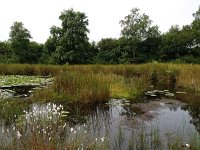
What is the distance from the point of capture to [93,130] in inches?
287

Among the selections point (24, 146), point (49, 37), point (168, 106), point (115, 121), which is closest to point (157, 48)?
point (49, 37)

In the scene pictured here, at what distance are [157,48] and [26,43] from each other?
17881mm

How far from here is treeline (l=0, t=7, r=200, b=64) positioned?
130 ft

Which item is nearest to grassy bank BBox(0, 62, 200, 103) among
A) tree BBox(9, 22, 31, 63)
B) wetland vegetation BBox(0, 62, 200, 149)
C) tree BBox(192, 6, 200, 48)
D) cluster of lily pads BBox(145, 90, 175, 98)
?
wetland vegetation BBox(0, 62, 200, 149)

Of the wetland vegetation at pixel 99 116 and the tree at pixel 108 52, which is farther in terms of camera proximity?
the tree at pixel 108 52

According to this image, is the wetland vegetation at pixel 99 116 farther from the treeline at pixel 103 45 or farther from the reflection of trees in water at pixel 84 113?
the treeline at pixel 103 45

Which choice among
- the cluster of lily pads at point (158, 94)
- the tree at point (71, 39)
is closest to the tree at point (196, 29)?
the tree at point (71, 39)

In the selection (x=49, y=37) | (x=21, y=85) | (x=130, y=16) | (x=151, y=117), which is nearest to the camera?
(x=151, y=117)

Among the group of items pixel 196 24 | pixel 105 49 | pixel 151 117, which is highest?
pixel 196 24

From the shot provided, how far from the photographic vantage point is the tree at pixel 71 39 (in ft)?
130

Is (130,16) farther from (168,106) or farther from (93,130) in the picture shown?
(93,130)

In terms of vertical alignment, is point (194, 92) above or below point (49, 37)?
below

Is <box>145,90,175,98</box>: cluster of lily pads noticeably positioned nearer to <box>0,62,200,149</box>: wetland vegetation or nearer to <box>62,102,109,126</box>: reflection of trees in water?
<box>0,62,200,149</box>: wetland vegetation

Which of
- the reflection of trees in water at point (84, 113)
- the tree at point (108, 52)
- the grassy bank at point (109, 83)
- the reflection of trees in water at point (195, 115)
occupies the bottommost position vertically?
the reflection of trees in water at point (195, 115)
